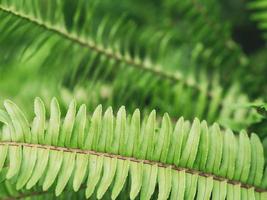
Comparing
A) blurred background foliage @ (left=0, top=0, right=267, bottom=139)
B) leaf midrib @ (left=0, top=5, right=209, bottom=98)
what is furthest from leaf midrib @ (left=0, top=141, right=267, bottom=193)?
leaf midrib @ (left=0, top=5, right=209, bottom=98)

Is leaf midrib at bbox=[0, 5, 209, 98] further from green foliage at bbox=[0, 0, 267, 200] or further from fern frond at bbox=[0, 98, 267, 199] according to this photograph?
fern frond at bbox=[0, 98, 267, 199]

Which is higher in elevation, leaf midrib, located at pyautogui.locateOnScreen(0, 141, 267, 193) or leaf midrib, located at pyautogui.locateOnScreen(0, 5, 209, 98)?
leaf midrib, located at pyautogui.locateOnScreen(0, 5, 209, 98)

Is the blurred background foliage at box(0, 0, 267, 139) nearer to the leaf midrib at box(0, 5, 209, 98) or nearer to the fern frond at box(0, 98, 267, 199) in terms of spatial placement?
the leaf midrib at box(0, 5, 209, 98)

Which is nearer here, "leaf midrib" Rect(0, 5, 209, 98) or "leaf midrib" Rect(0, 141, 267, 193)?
"leaf midrib" Rect(0, 141, 267, 193)

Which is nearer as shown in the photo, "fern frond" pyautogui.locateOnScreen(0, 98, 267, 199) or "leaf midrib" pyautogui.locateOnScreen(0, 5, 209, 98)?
"fern frond" pyautogui.locateOnScreen(0, 98, 267, 199)

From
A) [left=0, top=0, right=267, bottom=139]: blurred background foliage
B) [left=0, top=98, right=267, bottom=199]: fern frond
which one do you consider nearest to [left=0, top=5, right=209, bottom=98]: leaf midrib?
[left=0, top=0, right=267, bottom=139]: blurred background foliage

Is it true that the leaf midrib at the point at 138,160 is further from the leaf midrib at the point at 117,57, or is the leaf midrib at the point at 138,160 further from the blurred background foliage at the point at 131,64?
the leaf midrib at the point at 117,57

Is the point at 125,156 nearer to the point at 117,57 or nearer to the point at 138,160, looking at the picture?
the point at 138,160

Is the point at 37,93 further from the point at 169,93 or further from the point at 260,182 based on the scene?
the point at 260,182

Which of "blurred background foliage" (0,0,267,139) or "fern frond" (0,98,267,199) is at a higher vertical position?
"blurred background foliage" (0,0,267,139)
